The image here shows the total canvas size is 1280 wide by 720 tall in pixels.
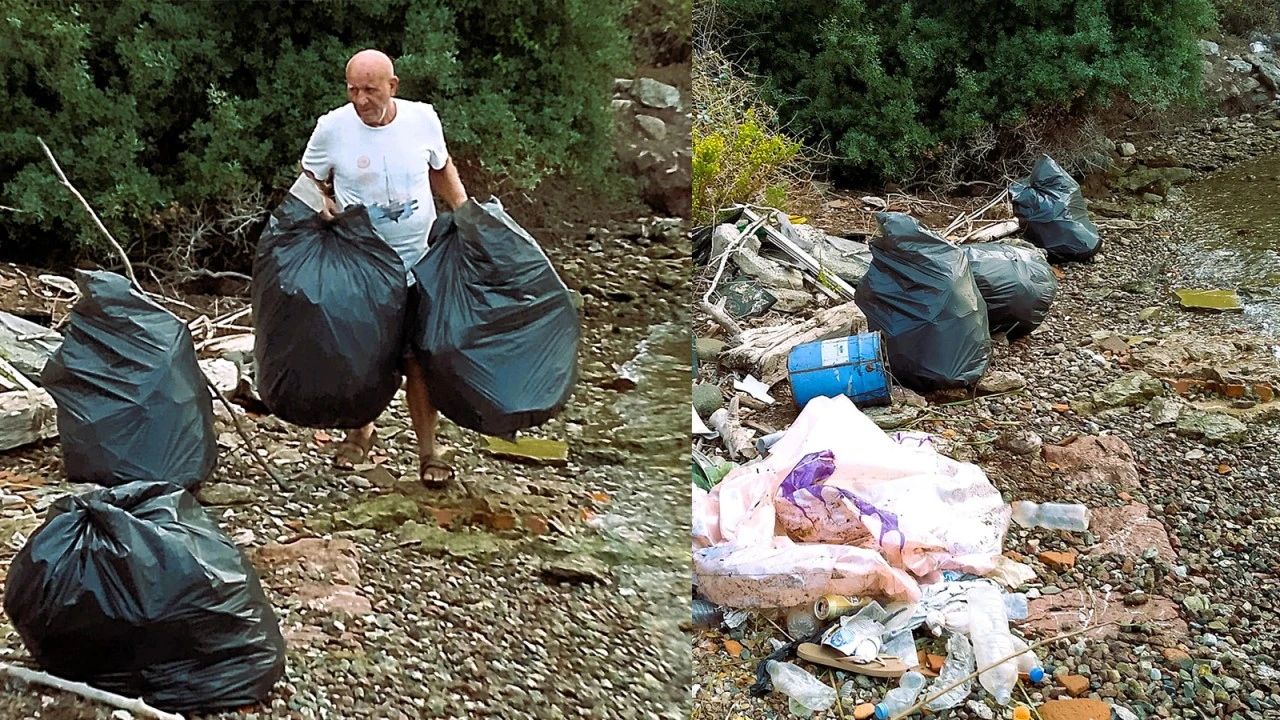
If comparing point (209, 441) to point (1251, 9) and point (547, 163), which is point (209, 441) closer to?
point (547, 163)

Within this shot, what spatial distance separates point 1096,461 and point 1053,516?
26 cm

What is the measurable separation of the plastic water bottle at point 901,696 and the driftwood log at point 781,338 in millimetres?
1107

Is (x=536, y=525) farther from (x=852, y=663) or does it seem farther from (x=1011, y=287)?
(x=1011, y=287)

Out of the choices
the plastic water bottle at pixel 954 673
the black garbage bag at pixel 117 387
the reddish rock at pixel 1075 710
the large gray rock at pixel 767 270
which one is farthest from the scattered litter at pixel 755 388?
the black garbage bag at pixel 117 387

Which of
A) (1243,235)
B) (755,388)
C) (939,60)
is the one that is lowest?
(1243,235)

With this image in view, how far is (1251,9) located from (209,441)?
7073 mm

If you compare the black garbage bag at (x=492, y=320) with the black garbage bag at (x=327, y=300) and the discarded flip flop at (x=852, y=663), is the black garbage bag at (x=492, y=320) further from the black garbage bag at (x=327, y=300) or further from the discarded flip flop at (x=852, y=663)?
the discarded flip flop at (x=852, y=663)

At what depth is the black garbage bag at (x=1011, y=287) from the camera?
2.82 meters

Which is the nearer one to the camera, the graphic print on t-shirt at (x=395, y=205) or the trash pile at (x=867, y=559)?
the trash pile at (x=867, y=559)

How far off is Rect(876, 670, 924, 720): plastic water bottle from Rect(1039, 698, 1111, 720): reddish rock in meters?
0.16

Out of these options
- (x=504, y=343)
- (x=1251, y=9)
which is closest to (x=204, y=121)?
(x=504, y=343)

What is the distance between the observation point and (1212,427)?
2.26 metres

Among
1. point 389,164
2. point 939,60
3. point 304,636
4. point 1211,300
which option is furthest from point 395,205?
point 939,60

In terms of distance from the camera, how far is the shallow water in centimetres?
335
